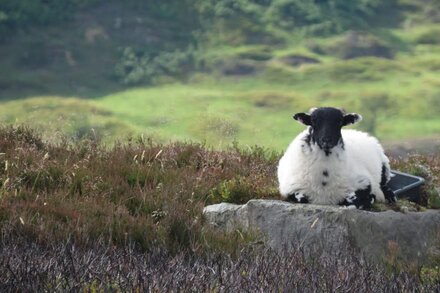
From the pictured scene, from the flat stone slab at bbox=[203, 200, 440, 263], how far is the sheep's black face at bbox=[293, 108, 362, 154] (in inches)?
31.5

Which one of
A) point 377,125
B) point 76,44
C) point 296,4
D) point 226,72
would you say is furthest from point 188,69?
point 377,125

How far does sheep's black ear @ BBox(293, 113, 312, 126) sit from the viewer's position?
898 cm

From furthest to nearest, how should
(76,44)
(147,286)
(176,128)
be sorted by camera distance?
1. (76,44)
2. (176,128)
3. (147,286)

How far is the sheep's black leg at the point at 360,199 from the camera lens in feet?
29.7

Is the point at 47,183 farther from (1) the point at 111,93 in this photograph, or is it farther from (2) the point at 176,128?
(1) the point at 111,93

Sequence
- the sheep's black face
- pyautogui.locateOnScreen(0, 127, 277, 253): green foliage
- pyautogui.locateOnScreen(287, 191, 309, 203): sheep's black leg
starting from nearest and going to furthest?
1. pyautogui.locateOnScreen(0, 127, 277, 253): green foliage
2. the sheep's black face
3. pyautogui.locateOnScreen(287, 191, 309, 203): sheep's black leg

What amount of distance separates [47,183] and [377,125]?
127495mm

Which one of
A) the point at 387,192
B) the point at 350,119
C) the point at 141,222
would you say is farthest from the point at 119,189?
the point at 387,192

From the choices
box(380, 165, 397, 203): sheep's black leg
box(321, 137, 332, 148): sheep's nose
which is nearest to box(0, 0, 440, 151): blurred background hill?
box(380, 165, 397, 203): sheep's black leg

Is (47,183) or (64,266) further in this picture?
Result: (47,183)

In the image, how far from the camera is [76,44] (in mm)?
170125

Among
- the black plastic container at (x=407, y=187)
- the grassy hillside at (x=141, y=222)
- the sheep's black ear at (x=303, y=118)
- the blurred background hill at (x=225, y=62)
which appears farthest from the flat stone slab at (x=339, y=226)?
the blurred background hill at (x=225, y=62)

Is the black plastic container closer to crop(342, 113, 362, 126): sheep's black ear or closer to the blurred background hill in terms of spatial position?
crop(342, 113, 362, 126): sheep's black ear

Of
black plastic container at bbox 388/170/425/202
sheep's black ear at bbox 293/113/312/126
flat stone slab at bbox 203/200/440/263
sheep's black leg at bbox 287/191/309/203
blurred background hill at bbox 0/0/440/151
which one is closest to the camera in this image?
flat stone slab at bbox 203/200/440/263
